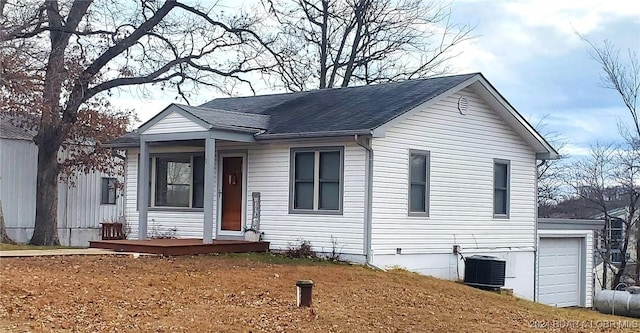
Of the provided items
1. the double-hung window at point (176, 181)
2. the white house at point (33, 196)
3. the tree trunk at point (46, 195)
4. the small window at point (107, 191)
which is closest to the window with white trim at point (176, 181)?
the double-hung window at point (176, 181)

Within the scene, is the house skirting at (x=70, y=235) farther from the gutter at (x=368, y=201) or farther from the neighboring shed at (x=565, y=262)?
the neighboring shed at (x=565, y=262)

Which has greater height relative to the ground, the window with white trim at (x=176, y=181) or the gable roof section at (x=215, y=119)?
the gable roof section at (x=215, y=119)

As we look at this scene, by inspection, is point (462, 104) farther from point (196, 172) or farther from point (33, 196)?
point (33, 196)

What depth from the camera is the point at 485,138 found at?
18.6 metres

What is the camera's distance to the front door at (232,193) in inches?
710

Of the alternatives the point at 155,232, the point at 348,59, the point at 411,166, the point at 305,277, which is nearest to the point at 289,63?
the point at 348,59

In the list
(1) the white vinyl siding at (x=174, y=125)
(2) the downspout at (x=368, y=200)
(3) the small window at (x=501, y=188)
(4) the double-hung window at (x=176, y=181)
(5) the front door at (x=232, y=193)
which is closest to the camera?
(2) the downspout at (x=368, y=200)

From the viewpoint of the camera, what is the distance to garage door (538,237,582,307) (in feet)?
67.4

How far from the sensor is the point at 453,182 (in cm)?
1764

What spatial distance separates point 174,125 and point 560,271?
11128mm

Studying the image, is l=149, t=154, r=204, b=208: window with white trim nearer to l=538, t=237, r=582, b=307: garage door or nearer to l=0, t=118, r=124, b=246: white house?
l=0, t=118, r=124, b=246: white house

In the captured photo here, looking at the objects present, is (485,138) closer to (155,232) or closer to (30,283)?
(155,232)

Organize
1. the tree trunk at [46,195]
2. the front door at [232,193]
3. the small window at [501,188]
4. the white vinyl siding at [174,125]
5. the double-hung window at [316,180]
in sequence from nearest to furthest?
the double-hung window at [316,180]
the white vinyl siding at [174,125]
the front door at [232,193]
the small window at [501,188]
the tree trunk at [46,195]

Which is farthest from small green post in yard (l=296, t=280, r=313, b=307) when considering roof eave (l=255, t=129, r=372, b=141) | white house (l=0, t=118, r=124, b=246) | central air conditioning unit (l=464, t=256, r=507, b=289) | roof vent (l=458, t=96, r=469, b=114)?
white house (l=0, t=118, r=124, b=246)
